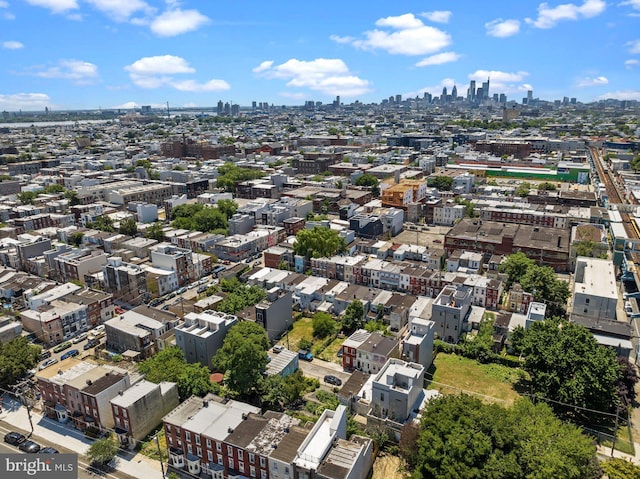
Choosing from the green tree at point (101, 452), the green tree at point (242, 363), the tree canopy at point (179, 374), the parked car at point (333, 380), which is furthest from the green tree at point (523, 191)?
the green tree at point (101, 452)

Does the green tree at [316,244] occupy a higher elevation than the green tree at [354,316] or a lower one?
higher

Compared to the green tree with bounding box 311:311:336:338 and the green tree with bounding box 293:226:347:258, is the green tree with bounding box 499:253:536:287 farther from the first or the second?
the green tree with bounding box 311:311:336:338

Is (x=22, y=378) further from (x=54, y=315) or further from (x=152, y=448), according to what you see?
(x=152, y=448)

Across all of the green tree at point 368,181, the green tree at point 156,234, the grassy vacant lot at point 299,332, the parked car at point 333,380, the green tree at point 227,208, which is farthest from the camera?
the green tree at point 368,181

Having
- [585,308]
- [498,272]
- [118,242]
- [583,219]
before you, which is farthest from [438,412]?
[583,219]

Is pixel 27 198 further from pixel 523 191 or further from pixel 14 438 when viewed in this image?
pixel 523 191

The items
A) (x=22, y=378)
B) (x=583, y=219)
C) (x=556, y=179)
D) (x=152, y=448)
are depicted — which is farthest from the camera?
(x=556, y=179)

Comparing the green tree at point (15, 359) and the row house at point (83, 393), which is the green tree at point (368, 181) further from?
the row house at point (83, 393)
